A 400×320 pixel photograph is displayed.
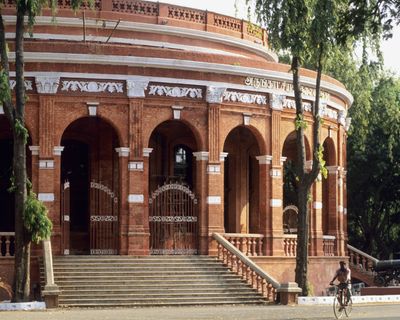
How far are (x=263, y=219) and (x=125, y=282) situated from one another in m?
6.33

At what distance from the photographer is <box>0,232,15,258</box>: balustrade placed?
27.6 m

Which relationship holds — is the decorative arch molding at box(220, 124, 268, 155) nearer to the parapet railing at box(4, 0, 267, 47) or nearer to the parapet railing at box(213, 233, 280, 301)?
the parapet railing at box(4, 0, 267, 47)

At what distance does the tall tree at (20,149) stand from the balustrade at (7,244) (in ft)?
9.77

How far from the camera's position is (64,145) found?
104 feet

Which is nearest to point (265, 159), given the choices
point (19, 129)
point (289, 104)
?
point (289, 104)

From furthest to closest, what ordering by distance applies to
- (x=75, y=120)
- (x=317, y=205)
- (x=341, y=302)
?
(x=317, y=205), (x=75, y=120), (x=341, y=302)

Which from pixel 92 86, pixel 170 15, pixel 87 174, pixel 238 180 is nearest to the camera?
pixel 92 86

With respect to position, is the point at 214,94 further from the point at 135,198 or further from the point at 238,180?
the point at 238,180

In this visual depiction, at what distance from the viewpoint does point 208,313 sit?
76.7ft

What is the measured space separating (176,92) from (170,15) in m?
4.67

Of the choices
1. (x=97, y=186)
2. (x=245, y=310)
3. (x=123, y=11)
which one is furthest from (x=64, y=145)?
(x=245, y=310)

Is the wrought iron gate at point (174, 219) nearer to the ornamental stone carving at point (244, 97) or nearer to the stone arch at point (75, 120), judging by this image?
the stone arch at point (75, 120)

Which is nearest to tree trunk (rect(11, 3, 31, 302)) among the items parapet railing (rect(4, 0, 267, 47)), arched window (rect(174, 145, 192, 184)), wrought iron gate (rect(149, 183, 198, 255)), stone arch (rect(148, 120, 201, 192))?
wrought iron gate (rect(149, 183, 198, 255))

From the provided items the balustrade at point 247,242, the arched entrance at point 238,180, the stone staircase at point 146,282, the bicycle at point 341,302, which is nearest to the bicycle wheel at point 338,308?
the bicycle at point 341,302
